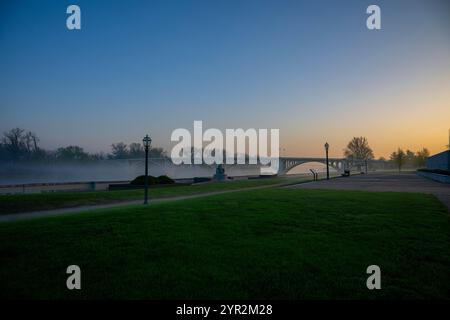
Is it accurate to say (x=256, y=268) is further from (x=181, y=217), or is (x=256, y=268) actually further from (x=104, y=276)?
(x=181, y=217)

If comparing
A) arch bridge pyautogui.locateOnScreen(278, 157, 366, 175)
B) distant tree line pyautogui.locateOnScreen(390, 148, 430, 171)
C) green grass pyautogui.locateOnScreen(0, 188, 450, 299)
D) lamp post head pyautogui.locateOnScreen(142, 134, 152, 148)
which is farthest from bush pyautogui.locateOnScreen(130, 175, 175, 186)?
distant tree line pyautogui.locateOnScreen(390, 148, 430, 171)

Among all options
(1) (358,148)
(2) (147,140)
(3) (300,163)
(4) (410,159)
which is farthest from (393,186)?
(4) (410,159)

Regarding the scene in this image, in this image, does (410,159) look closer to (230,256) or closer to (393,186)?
(393,186)

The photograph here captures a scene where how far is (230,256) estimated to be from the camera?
217 inches

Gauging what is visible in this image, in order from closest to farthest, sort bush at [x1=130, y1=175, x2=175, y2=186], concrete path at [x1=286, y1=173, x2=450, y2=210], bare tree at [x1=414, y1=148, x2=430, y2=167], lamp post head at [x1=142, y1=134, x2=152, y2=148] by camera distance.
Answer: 1. lamp post head at [x1=142, y1=134, x2=152, y2=148]
2. concrete path at [x1=286, y1=173, x2=450, y2=210]
3. bush at [x1=130, y1=175, x2=175, y2=186]
4. bare tree at [x1=414, y1=148, x2=430, y2=167]

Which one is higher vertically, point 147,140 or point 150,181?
point 147,140

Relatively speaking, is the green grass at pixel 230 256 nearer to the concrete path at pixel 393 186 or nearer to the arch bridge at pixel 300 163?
the concrete path at pixel 393 186

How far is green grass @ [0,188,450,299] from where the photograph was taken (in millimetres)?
4254

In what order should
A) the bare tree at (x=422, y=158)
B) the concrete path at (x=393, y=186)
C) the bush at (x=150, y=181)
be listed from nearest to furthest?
1. the concrete path at (x=393, y=186)
2. the bush at (x=150, y=181)
3. the bare tree at (x=422, y=158)

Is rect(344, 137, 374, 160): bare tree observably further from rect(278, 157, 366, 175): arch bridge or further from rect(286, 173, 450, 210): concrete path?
rect(286, 173, 450, 210): concrete path

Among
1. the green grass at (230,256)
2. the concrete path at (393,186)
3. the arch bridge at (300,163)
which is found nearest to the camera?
the green grass at (230,256)

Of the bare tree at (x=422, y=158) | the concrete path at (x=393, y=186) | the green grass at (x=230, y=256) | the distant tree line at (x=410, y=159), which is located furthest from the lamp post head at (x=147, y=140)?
the bare tree at (x=422, y=158)

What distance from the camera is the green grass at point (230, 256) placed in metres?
4.25

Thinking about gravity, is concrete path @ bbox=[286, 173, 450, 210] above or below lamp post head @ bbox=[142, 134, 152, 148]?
below
